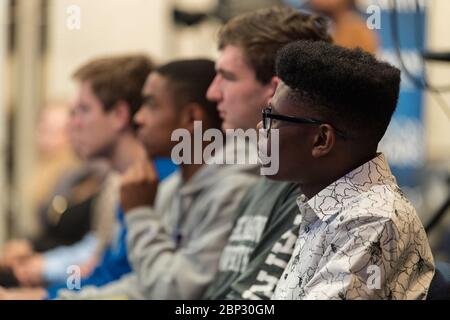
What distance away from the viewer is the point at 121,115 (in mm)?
2861

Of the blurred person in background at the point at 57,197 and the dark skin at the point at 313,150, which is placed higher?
the dark skin at the point at 313,150

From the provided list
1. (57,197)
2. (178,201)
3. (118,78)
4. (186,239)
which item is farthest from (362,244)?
(57,197)

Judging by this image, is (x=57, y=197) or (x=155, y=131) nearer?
(x=155, y=131)

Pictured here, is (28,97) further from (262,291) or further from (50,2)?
(262,291)

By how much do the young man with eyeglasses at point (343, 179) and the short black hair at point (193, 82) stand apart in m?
0.78

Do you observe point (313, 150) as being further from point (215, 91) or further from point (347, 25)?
point (347, 25)

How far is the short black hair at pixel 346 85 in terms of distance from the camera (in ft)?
4.92

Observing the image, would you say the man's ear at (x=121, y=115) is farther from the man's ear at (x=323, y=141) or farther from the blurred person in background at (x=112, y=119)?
the man's ear at (x=323, y=141)

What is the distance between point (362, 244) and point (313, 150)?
0.70 ft

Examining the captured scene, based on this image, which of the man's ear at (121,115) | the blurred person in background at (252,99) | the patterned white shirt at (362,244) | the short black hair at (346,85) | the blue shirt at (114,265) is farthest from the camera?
the man's ear at (121,115)

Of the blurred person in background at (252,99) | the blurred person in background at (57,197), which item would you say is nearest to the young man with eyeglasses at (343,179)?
the blurred person in background at (252,99)

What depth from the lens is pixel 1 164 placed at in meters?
5.82

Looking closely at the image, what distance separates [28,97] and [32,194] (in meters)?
0.65

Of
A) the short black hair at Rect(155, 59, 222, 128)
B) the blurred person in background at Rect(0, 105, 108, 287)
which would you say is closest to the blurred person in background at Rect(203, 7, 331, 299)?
the short black hair at Rect(155, 59, 222, 128)
